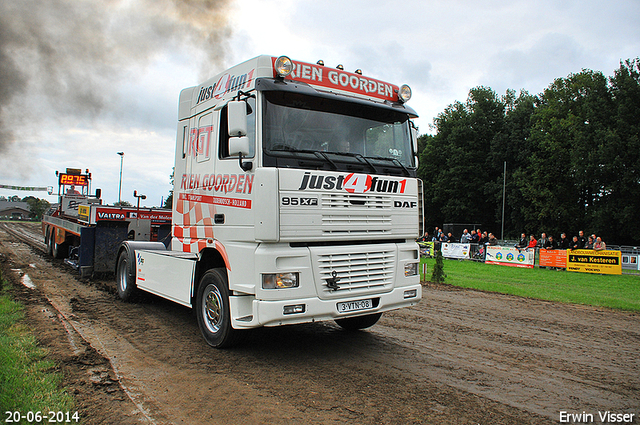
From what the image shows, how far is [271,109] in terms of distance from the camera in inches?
205

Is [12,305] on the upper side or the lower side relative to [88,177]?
lower

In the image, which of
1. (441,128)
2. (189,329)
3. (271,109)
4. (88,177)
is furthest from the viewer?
(441,128)

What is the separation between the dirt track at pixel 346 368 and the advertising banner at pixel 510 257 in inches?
460

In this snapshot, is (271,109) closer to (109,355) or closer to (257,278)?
(257,278)

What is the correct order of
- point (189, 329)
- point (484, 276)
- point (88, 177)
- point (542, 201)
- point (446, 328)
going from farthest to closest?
point (542, 201), point (88, 177), point (484, 276), point (446, 328), point (189, 329)

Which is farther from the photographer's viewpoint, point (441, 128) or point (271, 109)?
point (441, 128)

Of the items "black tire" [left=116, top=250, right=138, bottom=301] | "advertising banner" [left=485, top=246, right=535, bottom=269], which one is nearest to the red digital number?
"black tire" [left=116, top=250, right=138, bottom=301]

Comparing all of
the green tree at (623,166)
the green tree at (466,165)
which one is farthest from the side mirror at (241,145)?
the green tree at (466,165)

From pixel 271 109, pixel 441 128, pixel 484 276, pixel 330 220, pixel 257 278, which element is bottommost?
pixel 484 276

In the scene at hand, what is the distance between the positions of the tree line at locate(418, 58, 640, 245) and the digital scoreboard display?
125 ft

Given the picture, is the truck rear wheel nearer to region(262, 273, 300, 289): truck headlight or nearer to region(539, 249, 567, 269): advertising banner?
region(262, 273, 300, 289): truck headlight

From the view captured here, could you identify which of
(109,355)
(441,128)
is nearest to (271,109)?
(109,355)

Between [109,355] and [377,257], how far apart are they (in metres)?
3.43

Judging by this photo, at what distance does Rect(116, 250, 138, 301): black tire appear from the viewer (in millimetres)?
8578
